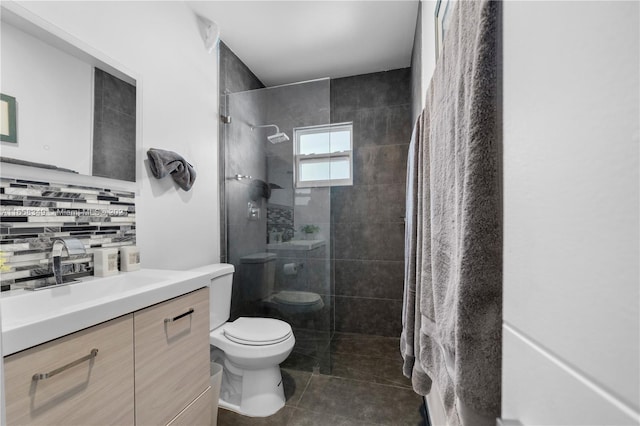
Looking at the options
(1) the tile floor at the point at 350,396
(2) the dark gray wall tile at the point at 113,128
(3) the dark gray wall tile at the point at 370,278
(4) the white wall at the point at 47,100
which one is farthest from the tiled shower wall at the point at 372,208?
(4) the white wall at the point at 47,100

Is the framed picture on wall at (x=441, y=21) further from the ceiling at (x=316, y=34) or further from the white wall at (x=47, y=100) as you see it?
the white wall at (x=47, y=100)

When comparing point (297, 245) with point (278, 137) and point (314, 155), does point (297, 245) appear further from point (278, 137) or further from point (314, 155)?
point (278, 137)

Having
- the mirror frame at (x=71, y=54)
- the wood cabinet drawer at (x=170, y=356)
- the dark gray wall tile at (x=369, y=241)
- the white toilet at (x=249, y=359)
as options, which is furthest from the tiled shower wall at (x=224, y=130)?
the dark gray wall tile at (x=369, y=241)

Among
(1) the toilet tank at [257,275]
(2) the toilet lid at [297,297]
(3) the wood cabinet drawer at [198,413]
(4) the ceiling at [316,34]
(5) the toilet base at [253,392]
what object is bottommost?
(5) the toilet base at [253,392]

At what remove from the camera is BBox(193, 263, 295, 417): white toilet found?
1.58 meters

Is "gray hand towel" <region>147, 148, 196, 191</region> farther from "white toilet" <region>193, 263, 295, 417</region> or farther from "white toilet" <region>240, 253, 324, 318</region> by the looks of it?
"white toilet" <region>240, 253, 324, 318</region>

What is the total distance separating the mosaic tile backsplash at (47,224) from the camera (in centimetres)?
98

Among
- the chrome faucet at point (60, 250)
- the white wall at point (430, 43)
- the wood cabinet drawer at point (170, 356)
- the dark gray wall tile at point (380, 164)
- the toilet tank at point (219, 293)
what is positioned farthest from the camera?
the dark gray wall tile at point (380, 164)

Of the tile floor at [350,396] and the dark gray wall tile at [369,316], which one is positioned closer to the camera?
the tile floor at [350,396]

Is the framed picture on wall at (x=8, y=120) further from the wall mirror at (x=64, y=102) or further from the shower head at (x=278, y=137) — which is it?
the shower head at (x=278, y=137)

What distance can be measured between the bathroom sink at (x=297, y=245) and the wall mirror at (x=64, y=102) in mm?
1038
